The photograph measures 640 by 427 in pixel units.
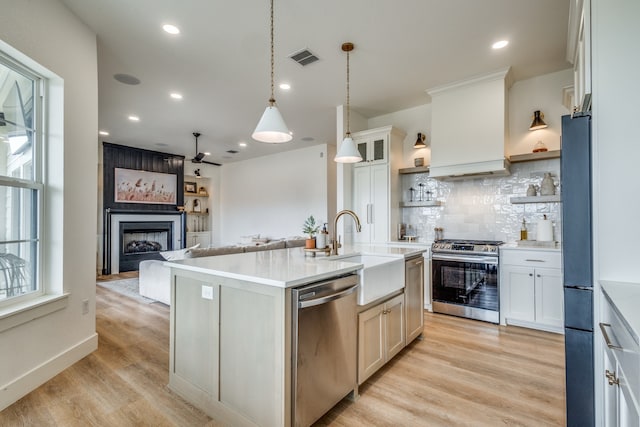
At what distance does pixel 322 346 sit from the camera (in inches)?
68.5

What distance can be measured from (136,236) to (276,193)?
11.9ft

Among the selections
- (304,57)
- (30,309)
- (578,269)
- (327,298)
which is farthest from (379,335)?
(304,57)

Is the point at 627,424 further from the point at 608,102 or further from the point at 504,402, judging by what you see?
the point at 608,102

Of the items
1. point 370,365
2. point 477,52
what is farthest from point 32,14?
point 477,52

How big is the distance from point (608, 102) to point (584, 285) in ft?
3.10

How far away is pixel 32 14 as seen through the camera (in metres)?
2.18

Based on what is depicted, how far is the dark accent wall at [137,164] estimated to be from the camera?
6789 millimetres

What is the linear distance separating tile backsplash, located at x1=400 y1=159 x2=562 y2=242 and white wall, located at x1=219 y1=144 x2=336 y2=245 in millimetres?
2639

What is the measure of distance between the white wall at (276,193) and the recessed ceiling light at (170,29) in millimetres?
4503

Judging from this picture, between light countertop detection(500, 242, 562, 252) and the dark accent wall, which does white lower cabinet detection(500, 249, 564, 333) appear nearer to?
light countertop detection(500, 242, 562, 252)

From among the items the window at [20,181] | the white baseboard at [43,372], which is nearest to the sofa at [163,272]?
the white baseboard at [43,372]

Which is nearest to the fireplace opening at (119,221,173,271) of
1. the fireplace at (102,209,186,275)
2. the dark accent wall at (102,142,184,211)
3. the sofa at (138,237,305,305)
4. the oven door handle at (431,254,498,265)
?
the fireplace at (102,209,186,275)

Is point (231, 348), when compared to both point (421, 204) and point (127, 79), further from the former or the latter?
point (127, 79)

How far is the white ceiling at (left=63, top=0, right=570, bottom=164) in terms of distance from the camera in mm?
2555
